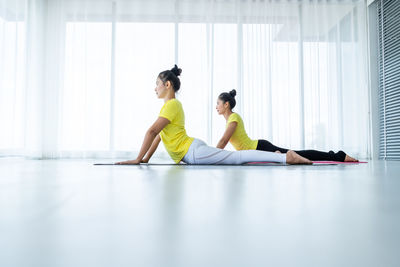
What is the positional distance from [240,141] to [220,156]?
68 cm

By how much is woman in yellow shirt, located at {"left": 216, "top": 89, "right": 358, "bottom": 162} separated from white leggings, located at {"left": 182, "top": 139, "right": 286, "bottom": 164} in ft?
1.53

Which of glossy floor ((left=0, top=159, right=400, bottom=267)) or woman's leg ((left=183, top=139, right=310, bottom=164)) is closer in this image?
glossy floor ((left=0, top=159, right=400, bottom=267))

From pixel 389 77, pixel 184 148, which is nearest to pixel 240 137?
pixel 184 148

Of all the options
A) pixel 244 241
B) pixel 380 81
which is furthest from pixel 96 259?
pixel 380 81

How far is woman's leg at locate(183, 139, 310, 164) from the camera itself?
101 inches

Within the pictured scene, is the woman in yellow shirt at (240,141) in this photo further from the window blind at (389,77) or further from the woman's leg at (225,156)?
the window blind at (389,77)

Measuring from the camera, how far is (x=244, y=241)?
1.45 feet

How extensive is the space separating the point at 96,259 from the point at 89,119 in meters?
5.01

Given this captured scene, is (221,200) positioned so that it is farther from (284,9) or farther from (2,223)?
(284,9)

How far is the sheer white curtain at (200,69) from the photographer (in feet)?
16.7

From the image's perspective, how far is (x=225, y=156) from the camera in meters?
2.62

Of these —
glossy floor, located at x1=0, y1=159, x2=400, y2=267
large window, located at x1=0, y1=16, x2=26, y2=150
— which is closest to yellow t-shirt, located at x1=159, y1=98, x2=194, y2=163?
glossy floor, located at x1=0, y1=159, x2=400, y2=267

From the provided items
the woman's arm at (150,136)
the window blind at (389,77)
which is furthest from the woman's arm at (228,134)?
the window blind at (389,77)

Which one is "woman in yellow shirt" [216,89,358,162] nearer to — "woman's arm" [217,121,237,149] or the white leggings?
"woman's arm" [217,121,237,149]
